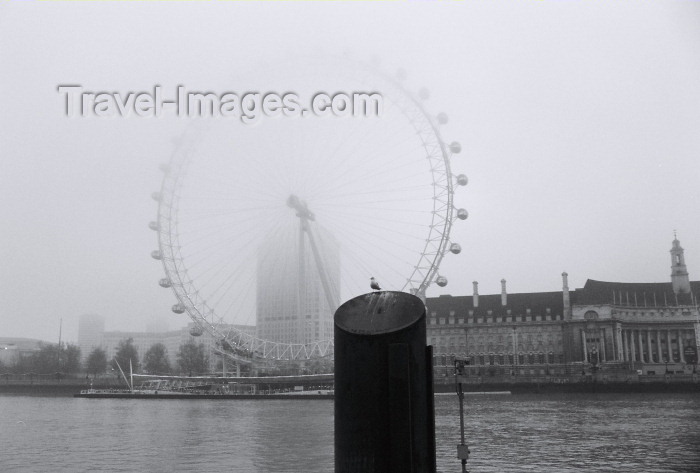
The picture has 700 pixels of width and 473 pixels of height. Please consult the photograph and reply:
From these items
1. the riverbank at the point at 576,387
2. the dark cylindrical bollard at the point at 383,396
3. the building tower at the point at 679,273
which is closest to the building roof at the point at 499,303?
the building tower at the point at 679,273

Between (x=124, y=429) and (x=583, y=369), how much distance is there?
89181 mm

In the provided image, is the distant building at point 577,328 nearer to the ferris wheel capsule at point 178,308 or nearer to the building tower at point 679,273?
the building tower at point 679,273

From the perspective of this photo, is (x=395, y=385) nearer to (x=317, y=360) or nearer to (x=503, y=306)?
(x=317, y=360)

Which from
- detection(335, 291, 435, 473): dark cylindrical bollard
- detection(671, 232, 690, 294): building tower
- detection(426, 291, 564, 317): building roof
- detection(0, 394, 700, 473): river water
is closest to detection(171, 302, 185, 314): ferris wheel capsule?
detection(0, 394, 700, 473): river water

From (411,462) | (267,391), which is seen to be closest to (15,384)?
(267,391)

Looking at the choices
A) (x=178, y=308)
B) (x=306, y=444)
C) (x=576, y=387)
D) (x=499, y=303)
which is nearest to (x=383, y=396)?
(x=306, y=444)

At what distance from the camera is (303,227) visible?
168ft

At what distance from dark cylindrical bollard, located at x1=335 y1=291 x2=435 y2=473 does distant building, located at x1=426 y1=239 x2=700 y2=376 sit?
368 feet

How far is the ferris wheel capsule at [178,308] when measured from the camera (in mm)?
57281

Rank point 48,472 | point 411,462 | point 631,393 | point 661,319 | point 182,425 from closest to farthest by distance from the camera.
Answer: point 411,462
point 48,472
point 182,425
point 631,393
point 661,319

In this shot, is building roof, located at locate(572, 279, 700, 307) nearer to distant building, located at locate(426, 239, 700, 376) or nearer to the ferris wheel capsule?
distant building, located at locate(426, 239, 700, 376)

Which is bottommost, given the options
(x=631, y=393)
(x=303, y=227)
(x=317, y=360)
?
(x=631, y=393)

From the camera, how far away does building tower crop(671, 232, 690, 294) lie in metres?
124

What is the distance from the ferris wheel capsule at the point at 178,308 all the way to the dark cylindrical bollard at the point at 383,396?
52654 mm
